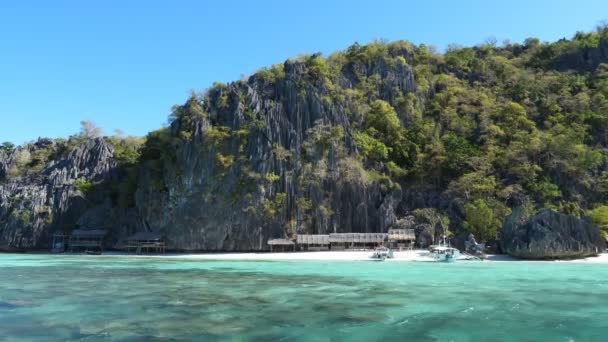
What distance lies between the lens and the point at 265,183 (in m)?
48.4

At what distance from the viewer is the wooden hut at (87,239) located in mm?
52844

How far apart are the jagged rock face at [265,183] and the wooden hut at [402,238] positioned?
258cm

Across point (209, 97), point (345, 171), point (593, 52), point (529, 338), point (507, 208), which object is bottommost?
point (529, 338)

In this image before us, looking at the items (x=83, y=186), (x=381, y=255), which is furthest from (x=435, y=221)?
(x=83, y=186)

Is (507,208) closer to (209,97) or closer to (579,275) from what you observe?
(579,275)

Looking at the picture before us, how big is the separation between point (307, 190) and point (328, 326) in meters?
36.1

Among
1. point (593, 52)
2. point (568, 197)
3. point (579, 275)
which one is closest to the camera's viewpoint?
point (579, 275)

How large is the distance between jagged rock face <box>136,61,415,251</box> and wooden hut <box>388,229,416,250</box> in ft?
8.47

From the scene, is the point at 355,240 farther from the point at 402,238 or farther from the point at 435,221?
the point at 435,221

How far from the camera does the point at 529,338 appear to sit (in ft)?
36.9

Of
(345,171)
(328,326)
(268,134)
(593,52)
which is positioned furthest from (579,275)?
(593,52)

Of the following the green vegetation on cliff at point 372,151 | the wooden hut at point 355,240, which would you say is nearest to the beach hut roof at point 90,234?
the green vegetation on cliff at point 372,151

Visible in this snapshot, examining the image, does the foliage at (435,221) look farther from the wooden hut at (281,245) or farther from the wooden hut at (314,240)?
the wooden hut at (281,245)

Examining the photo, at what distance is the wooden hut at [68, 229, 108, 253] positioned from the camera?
52.8 meters
